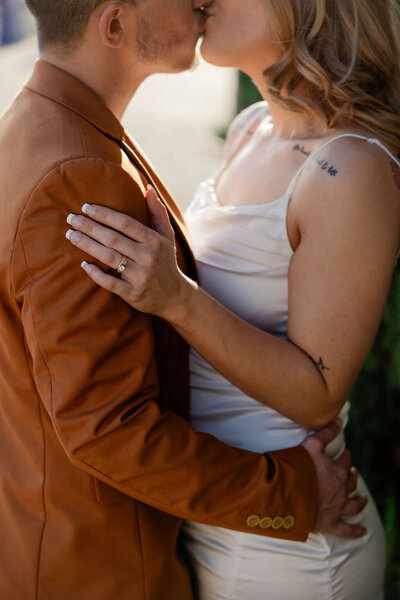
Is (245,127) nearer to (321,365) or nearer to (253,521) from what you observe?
(321,365)

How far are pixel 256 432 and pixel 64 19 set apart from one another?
4.42 feet

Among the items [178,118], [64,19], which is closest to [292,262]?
[64,19]

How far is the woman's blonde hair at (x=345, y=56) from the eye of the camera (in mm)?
2117

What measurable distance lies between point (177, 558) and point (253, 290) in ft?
2.79

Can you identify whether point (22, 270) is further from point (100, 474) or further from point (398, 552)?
point (398, 552)

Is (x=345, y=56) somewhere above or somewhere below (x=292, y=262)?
above

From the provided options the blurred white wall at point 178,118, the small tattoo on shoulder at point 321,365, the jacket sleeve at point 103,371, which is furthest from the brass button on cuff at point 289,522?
the blurred white wall at point 178,118

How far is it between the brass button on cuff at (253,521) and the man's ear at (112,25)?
54.4 inches

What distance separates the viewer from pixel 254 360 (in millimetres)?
1938

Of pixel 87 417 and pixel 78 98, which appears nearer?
pixel 87 417

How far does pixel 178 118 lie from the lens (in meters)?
11.2

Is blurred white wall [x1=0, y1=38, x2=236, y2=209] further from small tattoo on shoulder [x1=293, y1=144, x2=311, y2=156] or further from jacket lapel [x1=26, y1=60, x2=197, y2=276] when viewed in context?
jacket lapel [x1=26, y1=60, x2=197, y2=276]

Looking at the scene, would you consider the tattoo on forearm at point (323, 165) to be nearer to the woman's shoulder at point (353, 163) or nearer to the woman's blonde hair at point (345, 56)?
the woman's shoulder at point (353, 163)

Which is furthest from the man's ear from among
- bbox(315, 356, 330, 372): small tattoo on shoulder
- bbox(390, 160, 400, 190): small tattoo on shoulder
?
bbox(315, 356, 330, 372): small tattoo on shoulder
